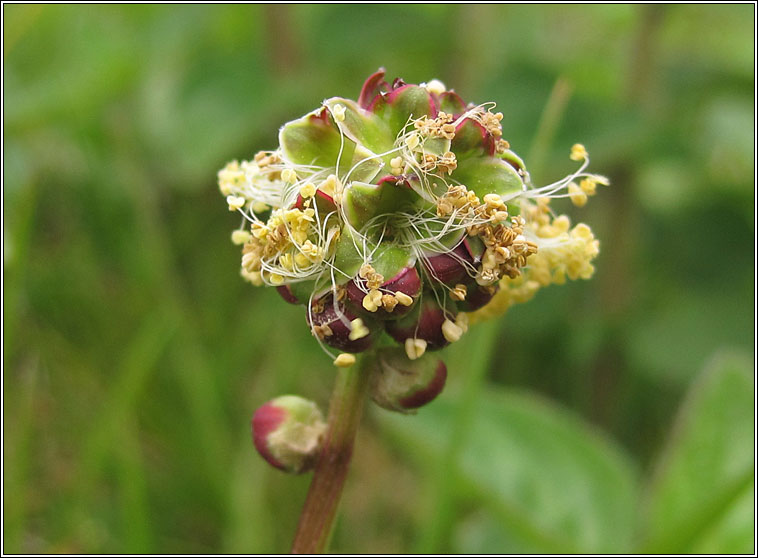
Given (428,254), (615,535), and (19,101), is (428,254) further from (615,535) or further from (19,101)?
(19,101)

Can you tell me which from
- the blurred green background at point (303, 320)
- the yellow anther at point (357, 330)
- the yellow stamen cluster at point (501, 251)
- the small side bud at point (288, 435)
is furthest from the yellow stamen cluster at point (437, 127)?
the blurred green background at point (303, 320)

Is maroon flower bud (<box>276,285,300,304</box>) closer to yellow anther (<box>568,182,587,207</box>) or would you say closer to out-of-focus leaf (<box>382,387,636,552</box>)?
yellow anther (<box>568,182,587,207</box>)

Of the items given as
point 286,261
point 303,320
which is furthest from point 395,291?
point 303,320

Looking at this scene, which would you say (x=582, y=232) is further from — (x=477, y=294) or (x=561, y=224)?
(x=477, y=294)

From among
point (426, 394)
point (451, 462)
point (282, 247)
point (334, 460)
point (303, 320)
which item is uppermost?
point (282, 247)

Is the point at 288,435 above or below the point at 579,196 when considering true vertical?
below

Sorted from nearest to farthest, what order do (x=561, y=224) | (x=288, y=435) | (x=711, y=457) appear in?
(x=288, y=435) < (x=561, y=224) < (x=711, y=457)

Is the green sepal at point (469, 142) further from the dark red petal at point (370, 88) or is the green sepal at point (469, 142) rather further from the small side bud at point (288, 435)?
the small side bud at point (288, 435)
